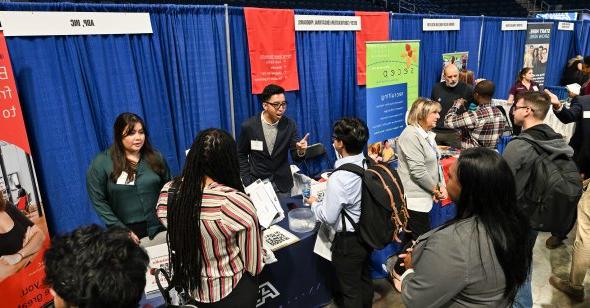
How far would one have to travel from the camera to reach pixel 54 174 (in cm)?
237

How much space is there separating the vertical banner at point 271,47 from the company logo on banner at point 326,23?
0.36 ft

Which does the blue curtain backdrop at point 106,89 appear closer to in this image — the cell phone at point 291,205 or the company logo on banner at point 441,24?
the cell phone at point 291,205

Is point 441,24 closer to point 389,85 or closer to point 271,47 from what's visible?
point 389,85

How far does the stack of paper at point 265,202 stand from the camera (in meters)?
2.21

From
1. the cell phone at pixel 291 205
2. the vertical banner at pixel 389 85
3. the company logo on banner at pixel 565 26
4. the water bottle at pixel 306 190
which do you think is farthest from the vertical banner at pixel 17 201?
the company logo on banner at pixel 565 26

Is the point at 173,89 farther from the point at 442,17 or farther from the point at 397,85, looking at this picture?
the point at 442,17

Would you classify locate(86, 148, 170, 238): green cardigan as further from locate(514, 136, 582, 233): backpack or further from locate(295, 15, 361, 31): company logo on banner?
locate(514, 136, 582, 233): backpack

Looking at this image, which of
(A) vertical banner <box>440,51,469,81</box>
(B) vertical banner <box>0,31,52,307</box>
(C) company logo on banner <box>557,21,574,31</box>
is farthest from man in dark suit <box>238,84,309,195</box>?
(C) company logo on banner <box>557,21,574,31</box>

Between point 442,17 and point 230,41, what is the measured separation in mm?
3110

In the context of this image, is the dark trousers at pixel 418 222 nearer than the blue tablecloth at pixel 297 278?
No

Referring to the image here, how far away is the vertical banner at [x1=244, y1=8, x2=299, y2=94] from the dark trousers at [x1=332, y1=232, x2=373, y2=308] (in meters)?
1.69

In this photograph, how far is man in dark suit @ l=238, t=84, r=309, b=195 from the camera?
2734 mm

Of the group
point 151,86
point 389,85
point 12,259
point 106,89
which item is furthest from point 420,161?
point 12,259

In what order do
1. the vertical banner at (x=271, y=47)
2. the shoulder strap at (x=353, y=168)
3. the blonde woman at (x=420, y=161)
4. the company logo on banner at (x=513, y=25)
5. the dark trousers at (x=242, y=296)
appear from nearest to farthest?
the dark trousers at (x=242, y=296) < the shoulder strap at (x=353, y=168) < the blonde woman at (x=420, y=161) < the vertical banner at (x=271, y=47) < the company logo on banner at (x=513, y=25)
